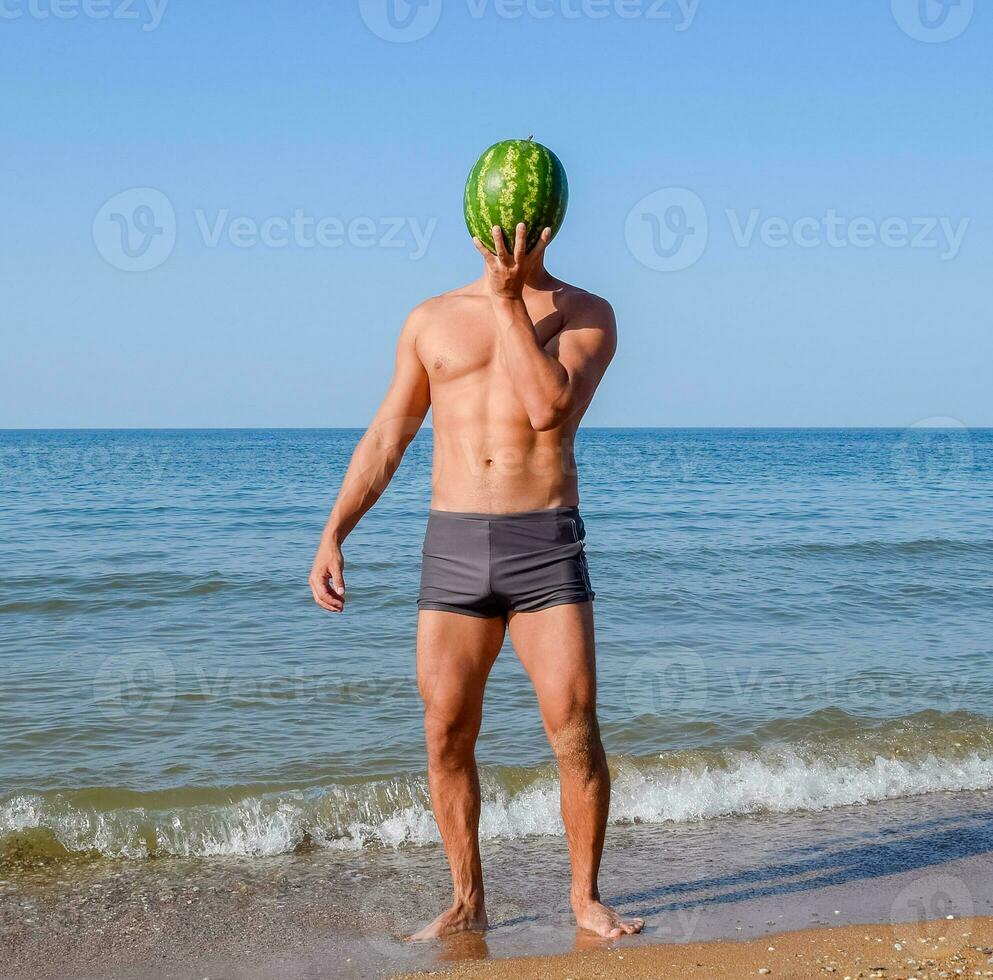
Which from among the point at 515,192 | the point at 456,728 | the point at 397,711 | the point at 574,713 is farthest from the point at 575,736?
the point at 397,711

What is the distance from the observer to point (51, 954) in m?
3.40

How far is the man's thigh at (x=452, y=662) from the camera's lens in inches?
128

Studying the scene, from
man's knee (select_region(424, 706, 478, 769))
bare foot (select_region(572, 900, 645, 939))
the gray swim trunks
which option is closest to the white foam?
bare foot (select_region(572, 900, 645, 939))

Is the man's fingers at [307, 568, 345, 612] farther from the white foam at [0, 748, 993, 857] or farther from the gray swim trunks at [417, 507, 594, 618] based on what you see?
the white foam at [0, 748, 993, 857]

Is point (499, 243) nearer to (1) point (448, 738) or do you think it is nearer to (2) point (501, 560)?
(2) point (501, 560)

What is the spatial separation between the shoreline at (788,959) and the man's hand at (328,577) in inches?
43.7

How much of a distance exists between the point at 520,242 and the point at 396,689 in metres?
4.54

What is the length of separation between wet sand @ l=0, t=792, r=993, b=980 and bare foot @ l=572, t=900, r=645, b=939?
0.16ft

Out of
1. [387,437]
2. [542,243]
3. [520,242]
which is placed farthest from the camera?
[387,437]

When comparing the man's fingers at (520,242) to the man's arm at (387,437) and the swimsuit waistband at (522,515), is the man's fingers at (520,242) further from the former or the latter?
the swimsuit waistband at (522,515)

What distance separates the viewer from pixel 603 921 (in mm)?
3361

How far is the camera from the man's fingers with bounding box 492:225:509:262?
291 centimetres

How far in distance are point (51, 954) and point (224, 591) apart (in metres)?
7.30

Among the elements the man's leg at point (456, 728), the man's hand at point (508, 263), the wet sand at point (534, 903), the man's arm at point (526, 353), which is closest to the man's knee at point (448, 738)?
the man's leg at point (456, 728)
